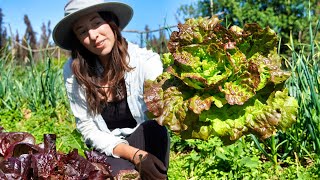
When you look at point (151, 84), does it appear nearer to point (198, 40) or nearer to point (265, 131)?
point (198, 40)

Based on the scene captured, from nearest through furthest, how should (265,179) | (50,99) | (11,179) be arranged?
(11,179)
(265,179)
(50,99)

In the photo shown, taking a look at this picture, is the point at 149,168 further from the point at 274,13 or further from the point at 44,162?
the point at 274,13

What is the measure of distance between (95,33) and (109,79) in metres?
0.35

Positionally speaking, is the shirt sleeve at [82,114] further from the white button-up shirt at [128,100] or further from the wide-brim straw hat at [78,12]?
the wide-brim straw hat at [78,12]

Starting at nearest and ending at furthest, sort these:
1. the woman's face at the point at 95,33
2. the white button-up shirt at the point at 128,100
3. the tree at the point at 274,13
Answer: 1. the woman's face at the point at 95,33
2. the white button-up shirt at the point at 128,100
3. the tree at the point at 274,13

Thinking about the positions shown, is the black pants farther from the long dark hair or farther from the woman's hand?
the woman's hand

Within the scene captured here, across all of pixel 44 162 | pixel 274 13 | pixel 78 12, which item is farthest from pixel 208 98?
pixel 274 13

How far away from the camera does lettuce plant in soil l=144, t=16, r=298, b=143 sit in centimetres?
120

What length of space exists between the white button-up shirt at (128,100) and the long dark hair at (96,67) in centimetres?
5

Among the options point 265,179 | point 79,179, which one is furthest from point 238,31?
point 265,179

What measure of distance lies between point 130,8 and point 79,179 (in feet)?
4.92

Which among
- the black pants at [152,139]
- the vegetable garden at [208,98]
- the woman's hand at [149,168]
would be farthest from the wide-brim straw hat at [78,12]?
the vegetable garden at [208,98]

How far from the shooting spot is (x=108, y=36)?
2.25 metres

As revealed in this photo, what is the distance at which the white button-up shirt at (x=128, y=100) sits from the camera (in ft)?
7.72
